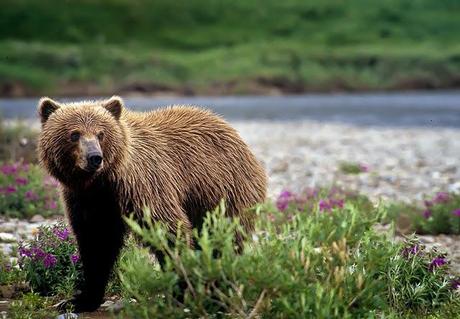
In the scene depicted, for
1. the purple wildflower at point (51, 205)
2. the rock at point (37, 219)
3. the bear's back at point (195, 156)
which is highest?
the bear's back at point (195, 156)

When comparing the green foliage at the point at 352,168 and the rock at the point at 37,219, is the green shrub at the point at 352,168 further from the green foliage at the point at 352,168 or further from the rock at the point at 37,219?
the rock at the point at 37,219

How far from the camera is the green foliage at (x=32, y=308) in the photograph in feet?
19.4

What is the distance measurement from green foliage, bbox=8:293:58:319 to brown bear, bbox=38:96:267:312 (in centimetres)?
25

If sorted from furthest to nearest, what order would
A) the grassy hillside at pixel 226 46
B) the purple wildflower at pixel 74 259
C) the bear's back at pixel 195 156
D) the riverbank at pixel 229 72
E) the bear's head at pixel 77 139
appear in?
the grassy hillside at pixel 226 46, the riverbank at pixel 229 72, the purple wildflower at pixel 74 259, the bear's back at pixel 195 156, the bear's head at pixel 77 139

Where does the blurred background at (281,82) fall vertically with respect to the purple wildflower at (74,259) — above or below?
below

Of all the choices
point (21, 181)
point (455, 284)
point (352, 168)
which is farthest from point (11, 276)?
point (352, 168)

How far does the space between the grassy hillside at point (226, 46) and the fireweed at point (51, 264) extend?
202 feet

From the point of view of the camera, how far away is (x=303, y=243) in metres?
4.84

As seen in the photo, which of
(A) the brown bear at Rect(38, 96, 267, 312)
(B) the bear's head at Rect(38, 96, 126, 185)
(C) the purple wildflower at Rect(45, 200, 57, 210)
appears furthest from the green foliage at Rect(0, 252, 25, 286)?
(C) the purple wildflower at Rect(45, 200, 57, 210)

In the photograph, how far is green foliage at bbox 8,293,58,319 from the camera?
591cm

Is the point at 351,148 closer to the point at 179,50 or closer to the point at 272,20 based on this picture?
the point at 179,50

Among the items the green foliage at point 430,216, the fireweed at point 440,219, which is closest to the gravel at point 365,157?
the green foliage at point 430,216

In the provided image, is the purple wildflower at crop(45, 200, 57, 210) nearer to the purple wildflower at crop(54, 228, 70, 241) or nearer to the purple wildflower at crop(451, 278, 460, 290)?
the purple wildflower at crop(54, 228, 70, 241)

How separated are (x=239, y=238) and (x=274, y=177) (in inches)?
302
